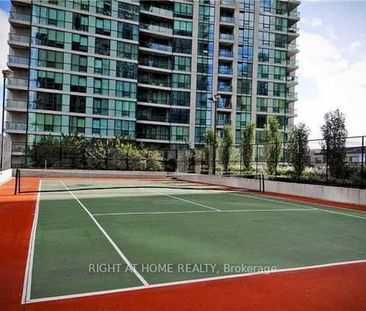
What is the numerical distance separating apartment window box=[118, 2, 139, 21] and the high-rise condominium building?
0.51 ft

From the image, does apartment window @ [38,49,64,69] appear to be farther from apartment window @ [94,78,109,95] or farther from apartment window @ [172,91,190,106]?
apartment window @ [172,91,190,106]

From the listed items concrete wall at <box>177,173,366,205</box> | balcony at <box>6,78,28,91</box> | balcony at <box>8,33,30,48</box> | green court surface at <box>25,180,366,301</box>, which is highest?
balcony at <box>8,33,30,48</box>

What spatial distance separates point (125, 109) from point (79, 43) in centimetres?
1130

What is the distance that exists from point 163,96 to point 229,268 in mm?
60286

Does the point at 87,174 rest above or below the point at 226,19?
below

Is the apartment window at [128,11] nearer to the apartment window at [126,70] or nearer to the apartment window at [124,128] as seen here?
the apartment window at [126,70]

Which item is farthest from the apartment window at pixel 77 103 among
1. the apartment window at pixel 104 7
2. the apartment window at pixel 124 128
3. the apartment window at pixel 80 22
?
the apartment window at pixel 104 7

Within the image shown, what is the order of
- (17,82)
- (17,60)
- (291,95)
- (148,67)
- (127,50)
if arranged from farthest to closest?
(291,95)
(148,67)
(127,50)
(17,60)
(17,82)

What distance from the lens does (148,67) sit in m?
64.1

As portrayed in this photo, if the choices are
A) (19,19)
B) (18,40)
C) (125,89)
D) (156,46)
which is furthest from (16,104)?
(156,46)

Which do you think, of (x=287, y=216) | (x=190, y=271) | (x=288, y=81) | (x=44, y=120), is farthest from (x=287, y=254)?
(x=288, y=81)

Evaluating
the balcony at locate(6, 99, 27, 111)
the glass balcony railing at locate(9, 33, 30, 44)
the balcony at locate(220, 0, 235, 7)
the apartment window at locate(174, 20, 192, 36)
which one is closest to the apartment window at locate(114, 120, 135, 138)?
the balcony at locate(6, 99, 27, 111)

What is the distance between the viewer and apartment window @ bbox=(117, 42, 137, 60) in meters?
60.7

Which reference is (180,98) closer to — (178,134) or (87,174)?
(178,134)
